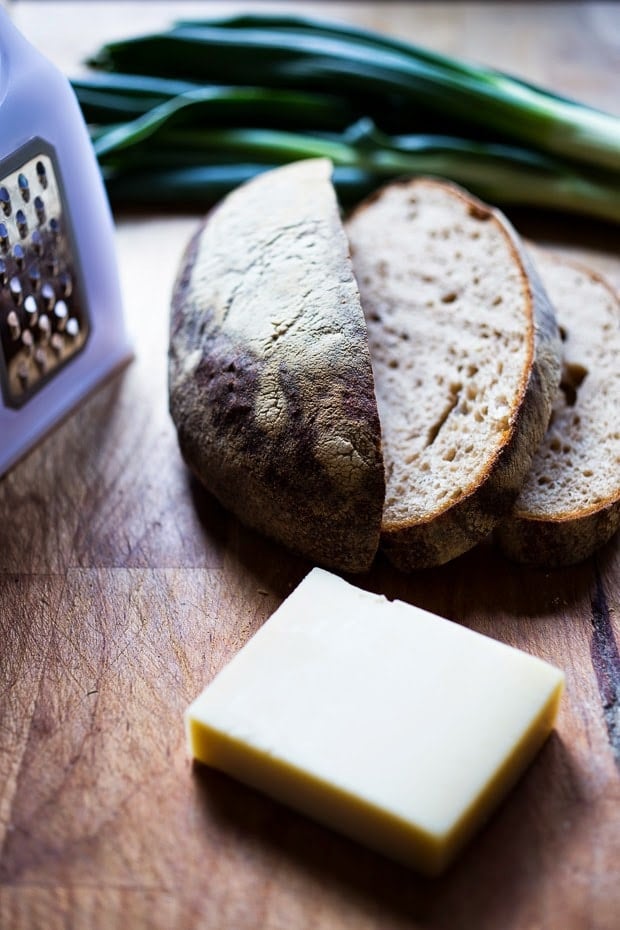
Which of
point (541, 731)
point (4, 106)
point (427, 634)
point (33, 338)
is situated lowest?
point (541, 731)

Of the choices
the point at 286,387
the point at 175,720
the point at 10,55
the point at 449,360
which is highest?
the point at 10,55

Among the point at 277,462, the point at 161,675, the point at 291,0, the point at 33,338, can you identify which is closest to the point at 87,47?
the point at 291,0

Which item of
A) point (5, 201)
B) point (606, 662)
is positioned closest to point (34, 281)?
point (5, 201)

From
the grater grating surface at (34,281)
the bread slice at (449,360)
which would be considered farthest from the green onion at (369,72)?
the grater grating surface at (34,281)

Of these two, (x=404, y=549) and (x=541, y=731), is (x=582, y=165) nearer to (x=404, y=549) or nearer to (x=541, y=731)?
(x=404, y=549)

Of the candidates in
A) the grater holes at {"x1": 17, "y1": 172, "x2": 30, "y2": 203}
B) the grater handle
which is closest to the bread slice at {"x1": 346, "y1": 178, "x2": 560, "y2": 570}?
the grater holes at {"x1": 17, "y1": 172, "x2": 30, "y2": 203}

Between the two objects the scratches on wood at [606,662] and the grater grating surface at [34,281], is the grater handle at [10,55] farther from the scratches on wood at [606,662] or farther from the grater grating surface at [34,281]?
the scratches on wood at [606,662]

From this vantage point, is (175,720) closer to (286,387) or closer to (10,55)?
(286,387)
